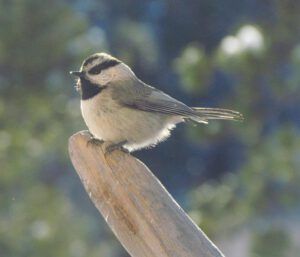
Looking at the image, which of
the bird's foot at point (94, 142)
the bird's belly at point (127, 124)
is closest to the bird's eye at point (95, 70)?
the bird's belly at point (127, 124)

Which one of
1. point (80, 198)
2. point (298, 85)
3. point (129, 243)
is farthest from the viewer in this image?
point (80, 198)

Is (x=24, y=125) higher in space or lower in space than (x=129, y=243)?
higher

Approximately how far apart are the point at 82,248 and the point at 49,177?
1.11 meters

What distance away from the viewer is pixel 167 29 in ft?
34.8

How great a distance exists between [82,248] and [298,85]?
1.74 meters


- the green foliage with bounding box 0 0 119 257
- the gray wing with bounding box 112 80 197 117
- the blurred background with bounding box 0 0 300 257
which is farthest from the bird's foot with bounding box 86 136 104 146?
the green foliage with bounding box 0 0 119 257

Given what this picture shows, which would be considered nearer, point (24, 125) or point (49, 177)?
point (24, 125)

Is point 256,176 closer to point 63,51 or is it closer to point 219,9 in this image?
point 63,51

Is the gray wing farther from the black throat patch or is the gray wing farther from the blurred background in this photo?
the blurred background

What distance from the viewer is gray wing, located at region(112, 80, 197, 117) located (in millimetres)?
3758

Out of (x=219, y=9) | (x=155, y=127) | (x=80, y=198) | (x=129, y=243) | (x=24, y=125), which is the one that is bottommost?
(x=129, y=243)

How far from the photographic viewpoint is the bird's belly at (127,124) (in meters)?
3.60

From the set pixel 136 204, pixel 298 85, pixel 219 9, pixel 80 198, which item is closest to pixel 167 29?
pixel 219 9

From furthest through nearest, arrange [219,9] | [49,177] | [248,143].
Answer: [219,9]
[49,177]
[248,143]
